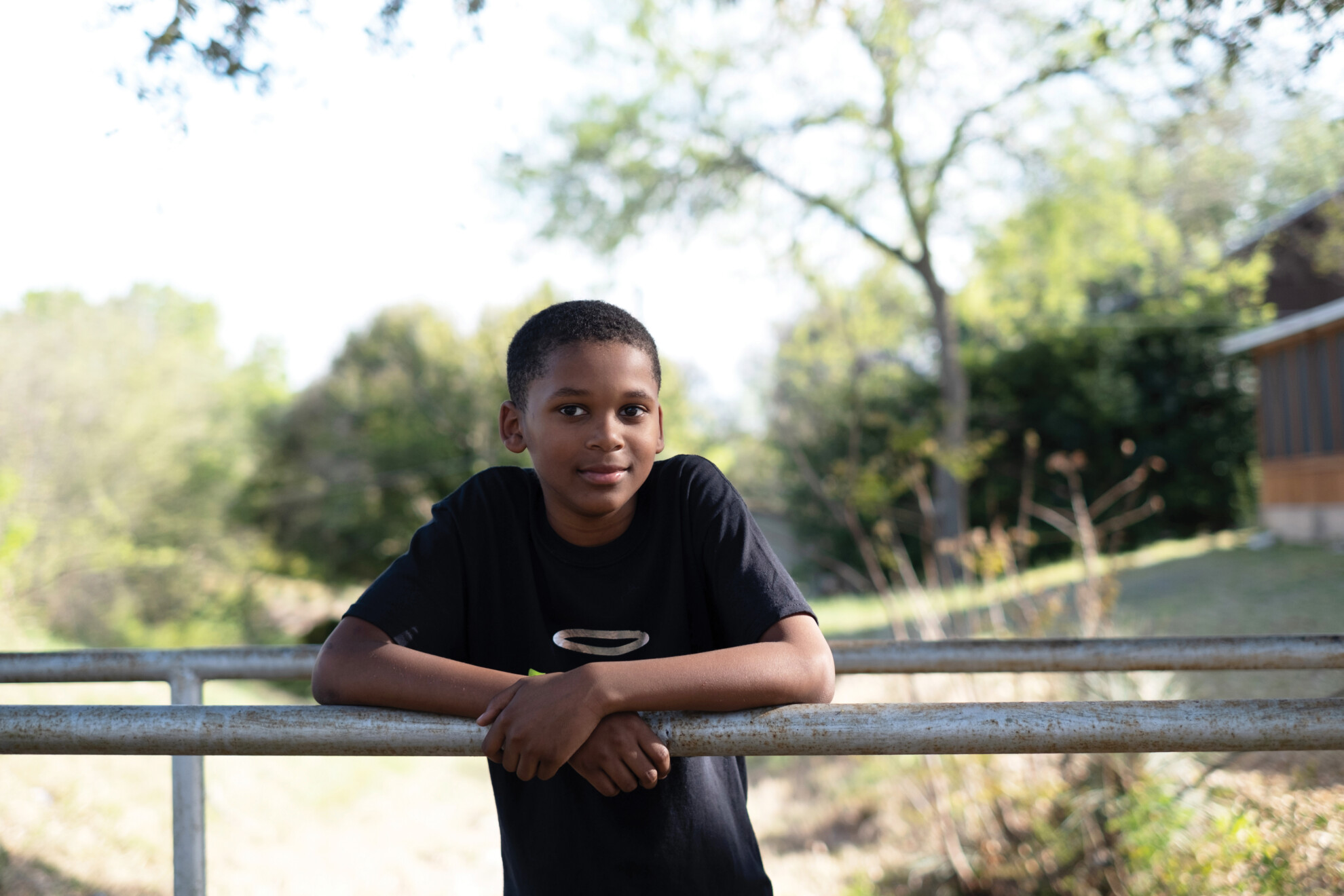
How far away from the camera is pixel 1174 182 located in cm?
1205

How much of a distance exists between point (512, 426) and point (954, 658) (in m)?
0.86

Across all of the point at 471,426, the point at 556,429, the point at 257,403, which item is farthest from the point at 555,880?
the point at 257,403

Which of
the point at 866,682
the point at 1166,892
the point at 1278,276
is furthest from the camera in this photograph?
the point at 1278,276

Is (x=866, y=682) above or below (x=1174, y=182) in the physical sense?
below

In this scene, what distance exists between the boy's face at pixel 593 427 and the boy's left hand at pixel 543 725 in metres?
0.40

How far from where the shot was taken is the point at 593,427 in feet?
4.80

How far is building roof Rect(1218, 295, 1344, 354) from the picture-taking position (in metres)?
11.7

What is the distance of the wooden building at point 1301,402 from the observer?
1167 centimetres

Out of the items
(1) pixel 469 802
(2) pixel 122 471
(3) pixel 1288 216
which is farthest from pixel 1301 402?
(2) pixel 122 471

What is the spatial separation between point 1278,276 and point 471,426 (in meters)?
11.3

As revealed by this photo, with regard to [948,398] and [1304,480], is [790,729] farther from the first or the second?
[1304,480]

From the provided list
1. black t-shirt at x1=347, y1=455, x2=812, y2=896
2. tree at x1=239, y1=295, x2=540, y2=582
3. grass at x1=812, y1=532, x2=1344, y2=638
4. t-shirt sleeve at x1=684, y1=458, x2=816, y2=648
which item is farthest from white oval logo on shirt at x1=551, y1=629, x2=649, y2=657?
tree at x1=239, y1=295, x2=540, y2=582

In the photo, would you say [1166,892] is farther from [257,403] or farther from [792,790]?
[257,403]

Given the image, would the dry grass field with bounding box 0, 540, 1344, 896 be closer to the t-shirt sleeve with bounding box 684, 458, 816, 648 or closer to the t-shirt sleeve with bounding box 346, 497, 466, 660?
the t-shirt sleeve with bounding box 684, 458, 816, 648
